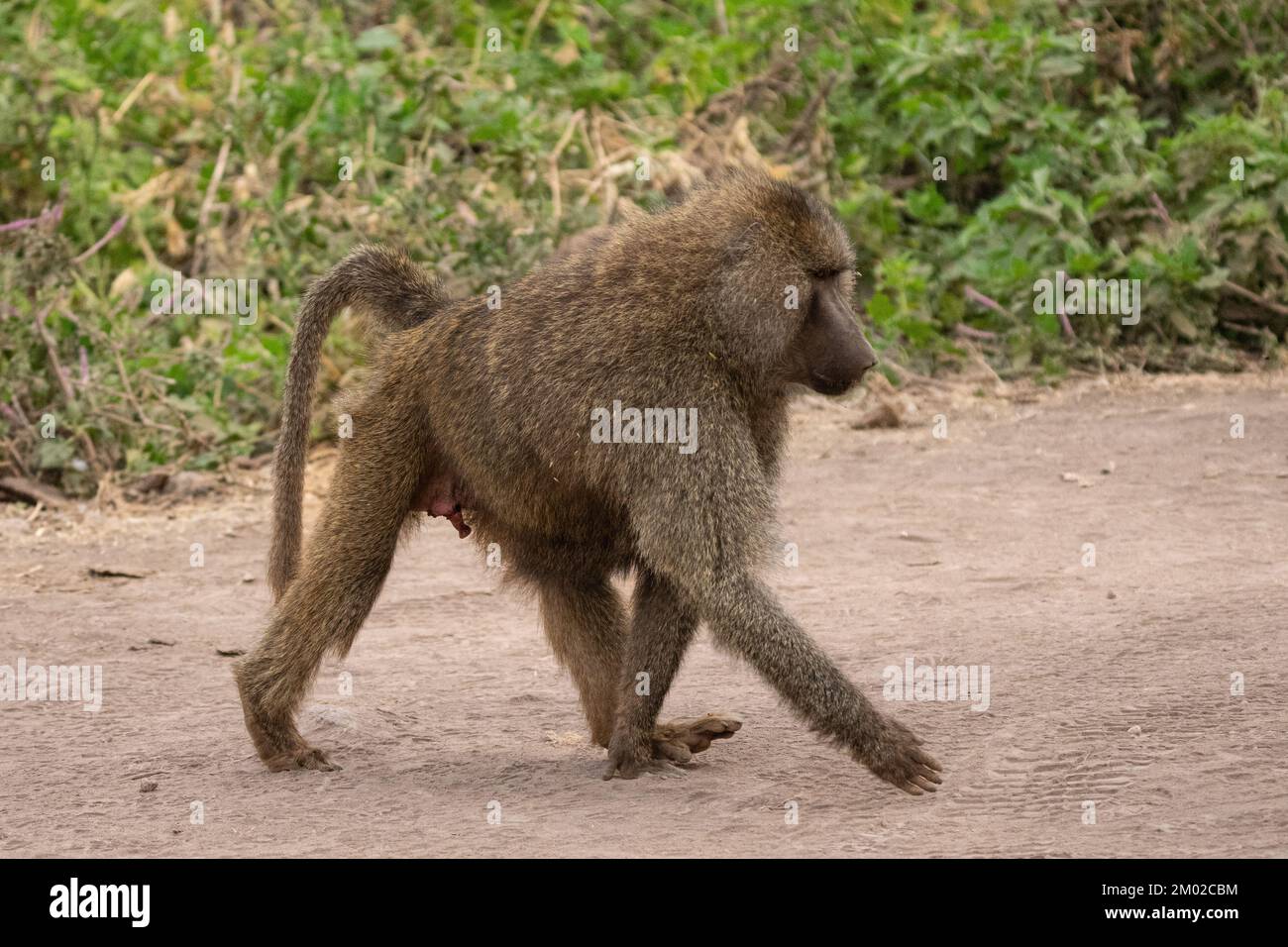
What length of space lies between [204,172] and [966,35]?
400 centimetres

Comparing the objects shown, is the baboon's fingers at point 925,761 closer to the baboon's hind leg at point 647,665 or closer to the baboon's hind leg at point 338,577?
the baboon's hind leg at point 647,665

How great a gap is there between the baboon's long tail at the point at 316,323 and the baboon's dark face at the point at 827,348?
1077 millimetres

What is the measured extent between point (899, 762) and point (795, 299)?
1084 millimetres

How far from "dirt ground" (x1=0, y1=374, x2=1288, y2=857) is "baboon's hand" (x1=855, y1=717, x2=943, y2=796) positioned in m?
0.06

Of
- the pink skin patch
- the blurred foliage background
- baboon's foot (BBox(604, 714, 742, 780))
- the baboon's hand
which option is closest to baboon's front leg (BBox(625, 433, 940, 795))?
the baboon's hand

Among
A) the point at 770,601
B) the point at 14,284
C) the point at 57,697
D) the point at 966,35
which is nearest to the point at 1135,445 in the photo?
the point at 966,35

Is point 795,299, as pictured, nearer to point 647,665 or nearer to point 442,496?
point 647,665

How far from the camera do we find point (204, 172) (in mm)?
9320

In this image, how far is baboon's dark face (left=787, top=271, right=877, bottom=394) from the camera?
416 cm

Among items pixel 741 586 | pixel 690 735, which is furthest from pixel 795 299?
pixel 690 735

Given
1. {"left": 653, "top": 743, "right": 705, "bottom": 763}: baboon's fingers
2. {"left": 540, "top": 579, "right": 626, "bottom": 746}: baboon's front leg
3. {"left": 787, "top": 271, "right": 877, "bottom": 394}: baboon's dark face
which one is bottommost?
{"left": 653, "top": 743, "right": 705, "bottom": 763}: baboon's fingers

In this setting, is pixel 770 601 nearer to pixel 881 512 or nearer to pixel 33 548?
pixel 881 512

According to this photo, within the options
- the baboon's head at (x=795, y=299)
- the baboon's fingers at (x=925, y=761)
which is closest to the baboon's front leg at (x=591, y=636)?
the baboon's head at (x=795, y=299)

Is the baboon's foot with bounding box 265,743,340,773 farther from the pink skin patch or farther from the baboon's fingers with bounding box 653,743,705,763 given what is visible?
the baboon's fingers with bounding box 653,743,705,763
